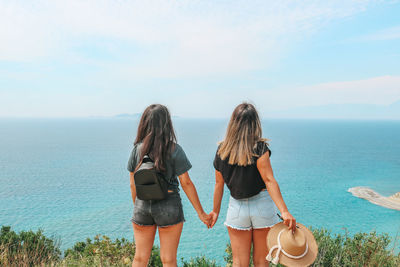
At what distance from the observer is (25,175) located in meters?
52.2

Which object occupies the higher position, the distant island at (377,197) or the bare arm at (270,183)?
the bare arm at (270,183)

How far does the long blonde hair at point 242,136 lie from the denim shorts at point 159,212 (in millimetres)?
719

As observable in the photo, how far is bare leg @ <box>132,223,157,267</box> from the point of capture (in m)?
3.10

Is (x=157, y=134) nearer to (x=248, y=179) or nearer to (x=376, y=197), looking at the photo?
(x=248, y=179)

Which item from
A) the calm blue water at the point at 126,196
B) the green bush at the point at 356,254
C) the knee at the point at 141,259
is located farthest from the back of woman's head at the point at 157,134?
the calm blue water at the point at 126,196

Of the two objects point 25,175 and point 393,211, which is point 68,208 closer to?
point 25,175

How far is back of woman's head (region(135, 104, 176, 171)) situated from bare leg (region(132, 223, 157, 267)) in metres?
0.71

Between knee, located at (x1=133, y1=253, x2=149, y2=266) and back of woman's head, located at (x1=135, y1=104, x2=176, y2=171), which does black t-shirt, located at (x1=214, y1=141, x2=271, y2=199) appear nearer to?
back of woman's head, located at (x1=135, y1=104, x2=176, y2=171)

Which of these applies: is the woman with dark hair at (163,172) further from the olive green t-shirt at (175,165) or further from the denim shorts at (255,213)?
the denim shorts at (255,213)

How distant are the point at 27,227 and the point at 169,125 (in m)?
34.2

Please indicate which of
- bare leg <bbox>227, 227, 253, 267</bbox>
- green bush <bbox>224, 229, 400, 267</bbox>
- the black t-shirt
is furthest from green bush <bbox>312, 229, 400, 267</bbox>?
the black t-shirt

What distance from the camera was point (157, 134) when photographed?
9.75ft

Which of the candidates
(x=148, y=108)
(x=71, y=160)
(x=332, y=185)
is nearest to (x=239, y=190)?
(x=148, y=108)

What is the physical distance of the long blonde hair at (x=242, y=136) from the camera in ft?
9.81
